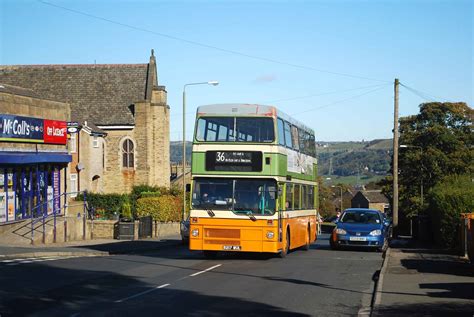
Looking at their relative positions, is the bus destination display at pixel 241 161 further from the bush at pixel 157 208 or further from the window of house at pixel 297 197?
the bush at pixel 157 208

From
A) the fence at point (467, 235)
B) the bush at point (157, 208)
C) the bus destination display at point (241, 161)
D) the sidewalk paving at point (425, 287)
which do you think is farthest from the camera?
the bush at point (157, 208)

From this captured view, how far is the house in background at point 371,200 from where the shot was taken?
12768cm

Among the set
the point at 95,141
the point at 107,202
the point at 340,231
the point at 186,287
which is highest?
the point at 95,141

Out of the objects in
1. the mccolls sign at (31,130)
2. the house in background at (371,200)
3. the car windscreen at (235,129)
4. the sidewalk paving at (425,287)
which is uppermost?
the mccolls sign at (31,130)

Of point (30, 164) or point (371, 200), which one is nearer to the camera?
point (30, 164)

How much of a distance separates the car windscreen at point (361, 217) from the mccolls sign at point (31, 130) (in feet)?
45.2

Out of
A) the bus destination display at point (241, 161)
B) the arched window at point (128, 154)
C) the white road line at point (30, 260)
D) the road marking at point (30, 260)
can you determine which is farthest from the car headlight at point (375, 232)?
the arched window at point (128, 154)

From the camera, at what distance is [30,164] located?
107ft

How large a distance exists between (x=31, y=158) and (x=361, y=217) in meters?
14.2

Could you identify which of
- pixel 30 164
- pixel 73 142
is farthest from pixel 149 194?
pixel 30 164

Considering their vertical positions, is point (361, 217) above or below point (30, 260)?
above

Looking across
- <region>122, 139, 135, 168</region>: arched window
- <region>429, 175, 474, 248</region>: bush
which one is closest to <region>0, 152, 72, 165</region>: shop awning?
<region>429, 175, 474, 248</region>: bush

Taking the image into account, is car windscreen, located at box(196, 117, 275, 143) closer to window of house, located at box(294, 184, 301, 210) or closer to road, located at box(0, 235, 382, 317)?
road, located at box(0, 235, 382, 317)

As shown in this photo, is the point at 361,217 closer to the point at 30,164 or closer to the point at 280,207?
the point at 280,207
